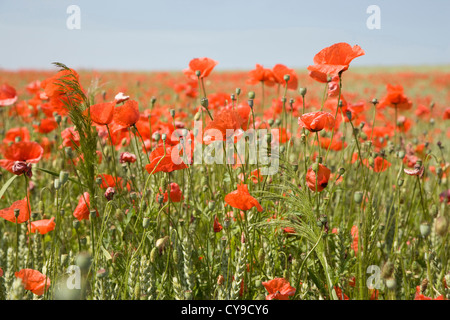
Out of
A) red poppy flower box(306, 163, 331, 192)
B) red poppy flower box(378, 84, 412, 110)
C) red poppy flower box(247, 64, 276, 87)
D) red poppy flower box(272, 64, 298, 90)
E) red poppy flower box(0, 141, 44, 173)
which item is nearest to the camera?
red poppy flower box(306, 163, 331, 192)

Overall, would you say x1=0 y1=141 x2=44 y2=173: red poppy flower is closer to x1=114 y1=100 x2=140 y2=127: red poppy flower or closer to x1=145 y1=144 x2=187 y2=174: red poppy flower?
x1=114 y1=100 x2=140 y2=127: red poppy flower

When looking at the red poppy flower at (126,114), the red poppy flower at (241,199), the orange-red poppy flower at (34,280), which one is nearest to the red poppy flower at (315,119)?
the red poppy flower at (241,199)

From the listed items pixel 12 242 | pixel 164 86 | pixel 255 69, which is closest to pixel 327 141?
pixel 255 69

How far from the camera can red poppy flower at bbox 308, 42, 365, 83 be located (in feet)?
4.14

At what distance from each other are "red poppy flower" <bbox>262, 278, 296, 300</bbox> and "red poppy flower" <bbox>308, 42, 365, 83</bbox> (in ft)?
2.19

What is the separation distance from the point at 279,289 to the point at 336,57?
2.45 ft

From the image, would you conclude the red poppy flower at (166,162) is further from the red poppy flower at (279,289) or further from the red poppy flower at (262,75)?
the red poppy flower at (262,75)

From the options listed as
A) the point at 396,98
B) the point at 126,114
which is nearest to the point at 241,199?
the point at 126,114

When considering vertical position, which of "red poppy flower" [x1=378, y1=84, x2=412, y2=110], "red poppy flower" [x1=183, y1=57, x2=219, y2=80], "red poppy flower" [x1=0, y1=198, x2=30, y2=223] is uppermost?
"red poppy flower" [x1=183, y1=57, x2=219, y2=80]

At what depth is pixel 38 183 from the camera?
2.47 m

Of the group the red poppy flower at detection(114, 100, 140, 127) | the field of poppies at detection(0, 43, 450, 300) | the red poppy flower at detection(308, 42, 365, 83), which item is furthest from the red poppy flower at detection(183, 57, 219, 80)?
the red poppy flower at detection(308, 42, 365, 83)

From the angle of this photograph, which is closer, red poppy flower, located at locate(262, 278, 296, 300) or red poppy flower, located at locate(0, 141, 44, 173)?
red poppy flower, located at locate(262, 278, 296, 300)

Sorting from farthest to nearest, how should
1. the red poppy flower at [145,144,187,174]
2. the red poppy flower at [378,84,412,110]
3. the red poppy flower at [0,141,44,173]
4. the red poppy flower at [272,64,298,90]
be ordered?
the red poppy flower at [378,84,412,110] → the red poppy flower at [272,64,298,90] → the red poppy flower at [0,141,44,173] → the red poppy flower at [145,144,187,174]
